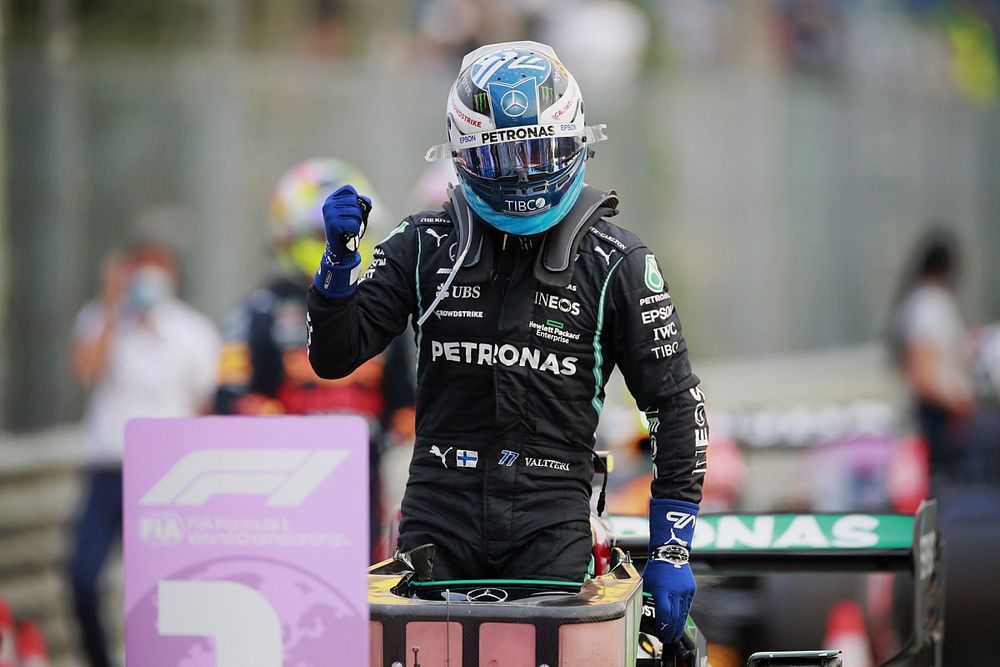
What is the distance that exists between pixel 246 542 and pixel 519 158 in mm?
1186

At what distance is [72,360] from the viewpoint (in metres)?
9.66

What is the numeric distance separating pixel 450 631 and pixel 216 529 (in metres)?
0.58

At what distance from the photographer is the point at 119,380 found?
342 inches

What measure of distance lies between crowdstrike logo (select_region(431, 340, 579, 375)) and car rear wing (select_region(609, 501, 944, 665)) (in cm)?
103

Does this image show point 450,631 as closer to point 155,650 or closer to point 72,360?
point 155,650

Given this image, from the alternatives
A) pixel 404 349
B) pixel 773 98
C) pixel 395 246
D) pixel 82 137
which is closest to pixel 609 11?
pixel 773 98

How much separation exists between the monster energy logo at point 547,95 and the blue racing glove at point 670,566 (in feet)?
3.21

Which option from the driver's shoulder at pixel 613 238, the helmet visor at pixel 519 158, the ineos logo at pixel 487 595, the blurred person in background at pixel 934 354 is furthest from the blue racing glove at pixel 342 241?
the blurred person in background at pixel 934 354

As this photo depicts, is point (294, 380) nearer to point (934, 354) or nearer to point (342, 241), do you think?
point (342, 241)

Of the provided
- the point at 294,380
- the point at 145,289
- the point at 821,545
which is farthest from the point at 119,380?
the point at 821,545

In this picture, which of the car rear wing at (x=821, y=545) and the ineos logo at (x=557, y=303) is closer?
the ineos logo at (x=557, y=303)

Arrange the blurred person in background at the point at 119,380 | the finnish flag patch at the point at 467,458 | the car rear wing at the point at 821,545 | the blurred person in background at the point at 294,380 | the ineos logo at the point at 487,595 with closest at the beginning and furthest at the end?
the ineos logo at the point at 487,595, the finnish flag patch at the point at 467,458, the car rear wing at the point at 821,545, the blurred person in background at the point at 294,380, the blurred person in background at the point at 119,380

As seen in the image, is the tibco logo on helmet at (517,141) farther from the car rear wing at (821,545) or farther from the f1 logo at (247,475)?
the car rear wing at (821,545)

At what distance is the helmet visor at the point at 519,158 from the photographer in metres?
4.09
